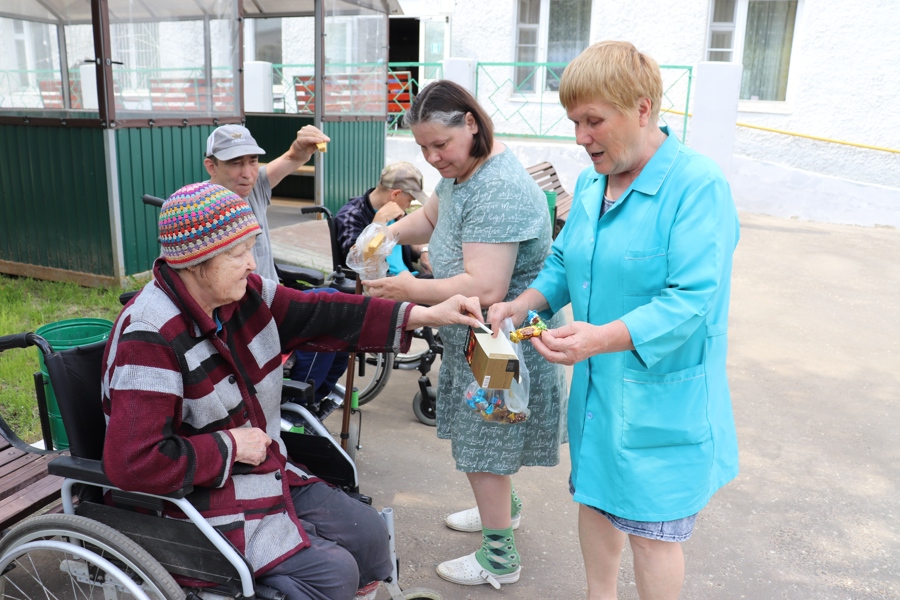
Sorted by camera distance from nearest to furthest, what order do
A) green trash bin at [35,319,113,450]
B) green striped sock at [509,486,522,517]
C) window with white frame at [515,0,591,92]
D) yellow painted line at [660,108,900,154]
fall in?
green trash bin at [35,319,113,450] → green striped sock at [509,486,522,517] → yellow painted line at [660,108,900,154] → window with white frame at [515,0,591,92]

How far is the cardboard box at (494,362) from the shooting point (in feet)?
6.66

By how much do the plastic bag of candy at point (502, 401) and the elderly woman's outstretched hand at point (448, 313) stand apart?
0.64ft

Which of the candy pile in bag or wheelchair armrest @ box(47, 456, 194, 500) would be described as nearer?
wheelchair armrest @ box(47, 456, 194, 500)

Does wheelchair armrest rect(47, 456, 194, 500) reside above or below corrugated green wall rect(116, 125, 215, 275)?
below

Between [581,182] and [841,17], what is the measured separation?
11.3 metres

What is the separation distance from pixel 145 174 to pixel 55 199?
2.54 feet

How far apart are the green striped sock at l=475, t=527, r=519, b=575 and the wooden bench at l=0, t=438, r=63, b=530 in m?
1.48

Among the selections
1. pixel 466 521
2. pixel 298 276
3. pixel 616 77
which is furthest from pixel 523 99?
pixel 616 77

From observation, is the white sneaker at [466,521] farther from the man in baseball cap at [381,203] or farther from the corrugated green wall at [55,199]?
the corrugated green wall at [55,199]

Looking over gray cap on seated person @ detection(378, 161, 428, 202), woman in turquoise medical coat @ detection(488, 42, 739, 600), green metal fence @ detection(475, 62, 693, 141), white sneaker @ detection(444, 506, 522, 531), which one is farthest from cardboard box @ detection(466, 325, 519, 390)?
green metal fence @ detection(475, 62, 693, 141)

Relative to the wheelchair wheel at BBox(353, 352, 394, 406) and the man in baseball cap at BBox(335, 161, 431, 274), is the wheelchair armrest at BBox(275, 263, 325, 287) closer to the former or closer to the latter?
the man in baseball cap at BBox(335, 161, 431, 274)

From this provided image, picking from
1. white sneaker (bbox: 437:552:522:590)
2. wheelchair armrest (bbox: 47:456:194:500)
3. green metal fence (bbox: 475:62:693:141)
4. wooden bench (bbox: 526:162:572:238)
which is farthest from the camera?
green metal fence (bbox: 475:62:693:141)

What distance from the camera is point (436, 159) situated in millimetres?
2486

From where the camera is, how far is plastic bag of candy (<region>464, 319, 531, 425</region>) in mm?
2418
